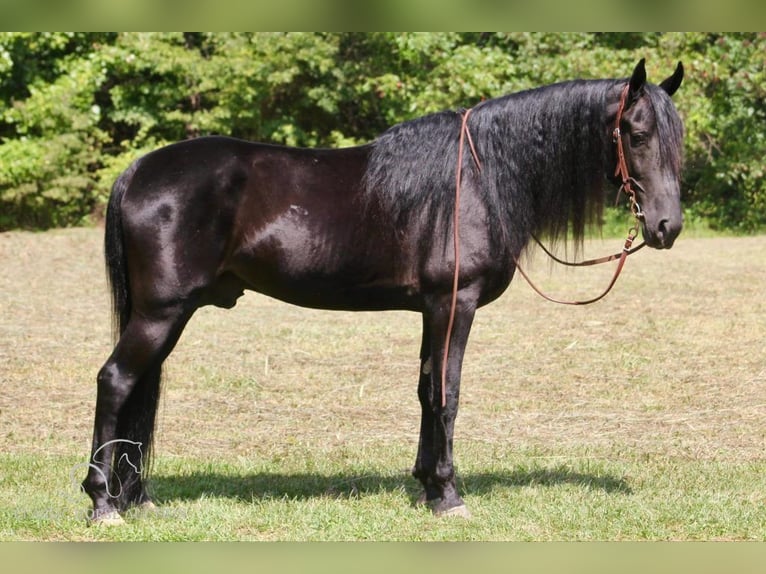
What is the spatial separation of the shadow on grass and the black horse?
0.46 metres

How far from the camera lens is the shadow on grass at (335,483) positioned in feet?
15.6

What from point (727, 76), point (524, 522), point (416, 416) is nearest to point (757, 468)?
point (524, 522)

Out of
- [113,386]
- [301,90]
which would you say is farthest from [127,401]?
[301,90]

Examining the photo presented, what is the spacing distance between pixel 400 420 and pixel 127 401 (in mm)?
2529

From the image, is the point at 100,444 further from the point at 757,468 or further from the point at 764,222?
the point at 764,222

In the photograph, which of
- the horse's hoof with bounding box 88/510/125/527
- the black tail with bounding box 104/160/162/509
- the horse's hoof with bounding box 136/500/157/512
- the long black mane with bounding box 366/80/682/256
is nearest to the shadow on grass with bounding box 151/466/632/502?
the horse's hoof with bounding box 136/500/157/512

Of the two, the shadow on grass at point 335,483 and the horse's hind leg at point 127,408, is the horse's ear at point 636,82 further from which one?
the horse's hind leg at point 127,408

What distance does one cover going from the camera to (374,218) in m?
4.30

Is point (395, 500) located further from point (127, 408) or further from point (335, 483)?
point (127, 408)

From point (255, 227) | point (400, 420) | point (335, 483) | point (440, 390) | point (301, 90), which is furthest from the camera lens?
point (301, 90)

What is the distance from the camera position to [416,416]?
21.4 ft

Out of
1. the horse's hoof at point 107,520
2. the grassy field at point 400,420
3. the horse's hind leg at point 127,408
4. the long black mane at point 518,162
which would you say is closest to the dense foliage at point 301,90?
the grassy field at point 400,420

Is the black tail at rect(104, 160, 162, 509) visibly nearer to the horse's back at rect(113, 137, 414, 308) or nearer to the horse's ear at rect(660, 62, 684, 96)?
the horse's back at rect(113, 137, 414, 308)

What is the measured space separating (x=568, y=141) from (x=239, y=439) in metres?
2.92
